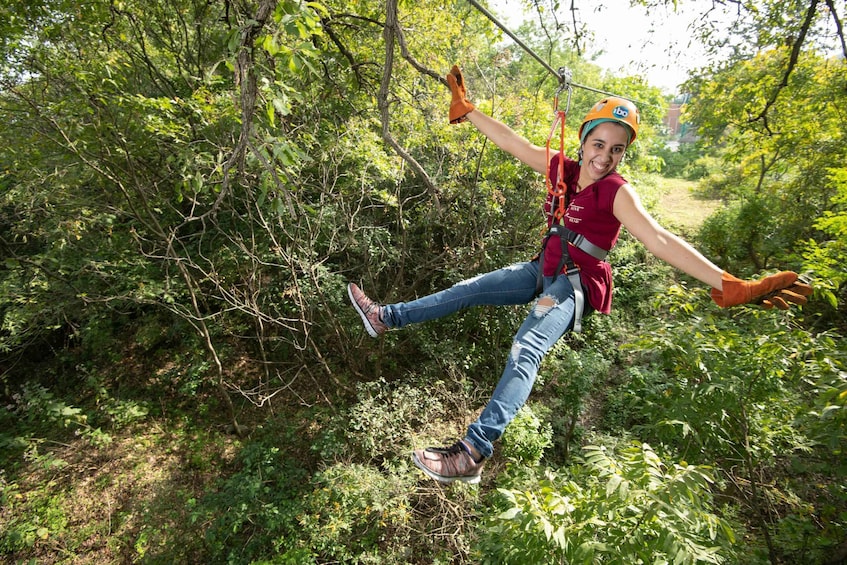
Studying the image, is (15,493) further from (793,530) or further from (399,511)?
(793,530)

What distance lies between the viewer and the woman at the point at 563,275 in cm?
182

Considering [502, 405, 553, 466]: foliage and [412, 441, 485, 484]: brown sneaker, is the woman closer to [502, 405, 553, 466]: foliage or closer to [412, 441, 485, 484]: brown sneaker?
[412, 441, 485, 484]: brown sneaker

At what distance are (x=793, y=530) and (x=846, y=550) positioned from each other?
0.43 metres

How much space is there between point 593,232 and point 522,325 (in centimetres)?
69

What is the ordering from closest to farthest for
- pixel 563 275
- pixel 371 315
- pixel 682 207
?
pixel 563 275 → pixel 371 315 → pixel 682 207

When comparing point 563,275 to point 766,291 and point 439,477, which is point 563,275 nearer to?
point 766,291

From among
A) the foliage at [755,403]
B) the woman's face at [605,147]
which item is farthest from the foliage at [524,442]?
the woman's face at [605,147]

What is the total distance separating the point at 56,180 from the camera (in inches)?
176

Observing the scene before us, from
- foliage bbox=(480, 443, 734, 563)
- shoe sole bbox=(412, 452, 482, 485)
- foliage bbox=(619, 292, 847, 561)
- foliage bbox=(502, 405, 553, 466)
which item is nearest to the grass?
foliage bbox=(619, 292, 847, 561)

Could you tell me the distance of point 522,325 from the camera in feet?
6.57

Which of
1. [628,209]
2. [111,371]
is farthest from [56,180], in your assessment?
[628,209]

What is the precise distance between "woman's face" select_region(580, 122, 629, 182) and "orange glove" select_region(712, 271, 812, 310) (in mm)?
807

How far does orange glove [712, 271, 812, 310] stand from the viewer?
1.74 meters

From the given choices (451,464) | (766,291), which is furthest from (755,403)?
(451,464)
